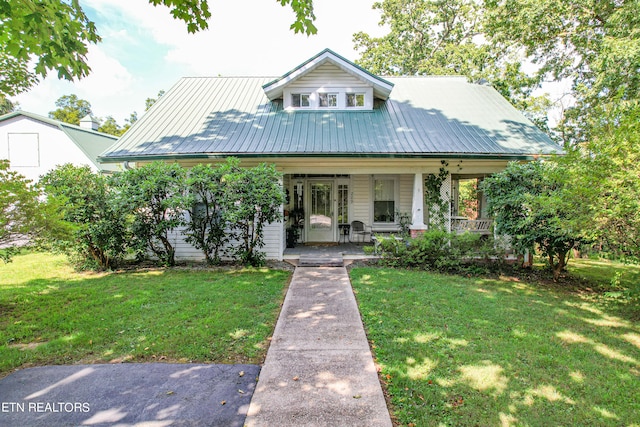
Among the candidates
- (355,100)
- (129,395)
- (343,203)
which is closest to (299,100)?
(355,100)

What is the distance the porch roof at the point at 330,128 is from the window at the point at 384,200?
6.82 ft

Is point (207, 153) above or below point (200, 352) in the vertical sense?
above

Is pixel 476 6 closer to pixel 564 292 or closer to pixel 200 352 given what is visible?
pixel 564 292

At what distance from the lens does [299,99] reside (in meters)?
10.8

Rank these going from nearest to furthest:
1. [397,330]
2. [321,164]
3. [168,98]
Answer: [397,330] → [321,164] → [168,98]

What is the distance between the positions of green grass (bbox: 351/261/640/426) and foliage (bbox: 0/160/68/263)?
5332mm

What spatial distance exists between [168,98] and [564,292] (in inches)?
514

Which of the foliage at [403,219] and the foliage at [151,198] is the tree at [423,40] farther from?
the foliage at [151,198]

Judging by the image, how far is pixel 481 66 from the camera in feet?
55.0

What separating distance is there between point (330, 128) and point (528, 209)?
559 centimetres

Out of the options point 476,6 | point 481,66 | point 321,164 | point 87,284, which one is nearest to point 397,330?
point 321,164

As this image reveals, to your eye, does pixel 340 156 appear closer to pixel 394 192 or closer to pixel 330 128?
pixel 330 128

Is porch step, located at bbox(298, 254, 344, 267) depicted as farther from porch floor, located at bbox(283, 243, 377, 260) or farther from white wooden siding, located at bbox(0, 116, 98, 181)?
white wooden siding, located at bbox(0, 116, 98, 181)

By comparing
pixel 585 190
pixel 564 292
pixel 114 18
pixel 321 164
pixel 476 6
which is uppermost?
pixel 476 6
